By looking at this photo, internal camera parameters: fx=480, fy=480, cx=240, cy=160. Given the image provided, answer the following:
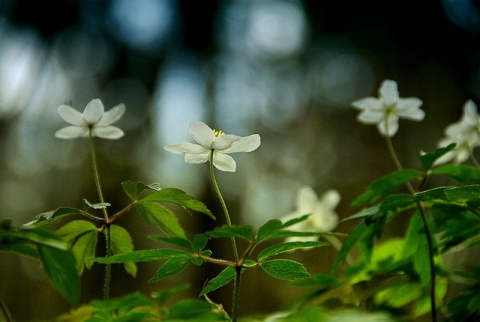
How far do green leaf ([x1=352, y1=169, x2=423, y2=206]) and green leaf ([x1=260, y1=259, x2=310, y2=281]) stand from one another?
0.19 metres

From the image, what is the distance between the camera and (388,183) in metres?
0.74

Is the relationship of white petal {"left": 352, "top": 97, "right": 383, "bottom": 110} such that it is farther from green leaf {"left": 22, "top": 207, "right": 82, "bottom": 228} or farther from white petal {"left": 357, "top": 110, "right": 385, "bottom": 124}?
green leaf {"left": 22, "top": 207, "right": 82, "bottom": 228}

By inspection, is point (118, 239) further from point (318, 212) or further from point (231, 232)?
point (318, 212)

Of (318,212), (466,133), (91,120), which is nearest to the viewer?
(91,120)

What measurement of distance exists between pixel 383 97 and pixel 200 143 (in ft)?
1.48

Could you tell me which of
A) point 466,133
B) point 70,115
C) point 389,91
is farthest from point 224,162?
point 466,133

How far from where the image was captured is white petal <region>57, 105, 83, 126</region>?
809 millimetres

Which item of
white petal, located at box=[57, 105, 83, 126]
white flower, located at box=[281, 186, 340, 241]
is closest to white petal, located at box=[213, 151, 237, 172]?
white petal, located at box=[57, 105, 83, 126]

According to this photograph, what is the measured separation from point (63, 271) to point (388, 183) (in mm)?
481

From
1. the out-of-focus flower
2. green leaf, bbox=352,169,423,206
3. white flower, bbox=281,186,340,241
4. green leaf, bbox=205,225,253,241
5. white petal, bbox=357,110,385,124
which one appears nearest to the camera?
green leaf, bbox=205,225,253,241

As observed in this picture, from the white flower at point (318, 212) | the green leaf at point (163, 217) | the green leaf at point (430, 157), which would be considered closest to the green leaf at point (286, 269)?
the green leaf at point (163, 217)

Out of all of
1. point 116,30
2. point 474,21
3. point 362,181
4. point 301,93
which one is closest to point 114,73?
point 116,30

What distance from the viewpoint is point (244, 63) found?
656cm

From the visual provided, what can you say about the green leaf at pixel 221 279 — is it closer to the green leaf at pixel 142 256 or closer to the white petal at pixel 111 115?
the green leaf at pixel 142 256
